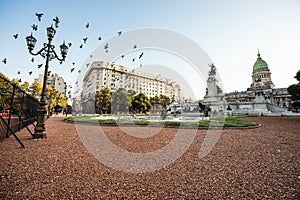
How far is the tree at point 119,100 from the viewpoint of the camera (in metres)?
52.5

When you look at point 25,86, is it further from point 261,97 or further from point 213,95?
point 261,97

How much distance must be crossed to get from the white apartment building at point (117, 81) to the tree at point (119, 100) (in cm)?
539

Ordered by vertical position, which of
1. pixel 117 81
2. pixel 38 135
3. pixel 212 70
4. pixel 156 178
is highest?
pixel 117 81

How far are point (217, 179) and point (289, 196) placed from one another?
1.13 m

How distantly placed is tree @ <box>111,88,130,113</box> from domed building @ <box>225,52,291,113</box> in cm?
3416

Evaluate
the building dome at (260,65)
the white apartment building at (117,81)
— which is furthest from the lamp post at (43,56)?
the building dome at (260,65)

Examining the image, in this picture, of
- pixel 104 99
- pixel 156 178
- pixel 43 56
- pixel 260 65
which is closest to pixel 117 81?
pixel 104 99

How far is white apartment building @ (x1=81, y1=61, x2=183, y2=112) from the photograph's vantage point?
69694 millimetres

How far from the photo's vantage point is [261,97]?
3203cm

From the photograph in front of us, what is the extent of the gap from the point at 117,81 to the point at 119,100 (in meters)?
29.6

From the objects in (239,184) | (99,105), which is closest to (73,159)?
(239,184)

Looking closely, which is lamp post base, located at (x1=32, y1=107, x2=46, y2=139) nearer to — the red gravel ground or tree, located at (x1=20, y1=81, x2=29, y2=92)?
the red gravel ground

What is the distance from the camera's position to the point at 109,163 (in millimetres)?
4062

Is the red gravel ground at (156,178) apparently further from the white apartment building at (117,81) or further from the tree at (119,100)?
the white apartment building at (117,81)
